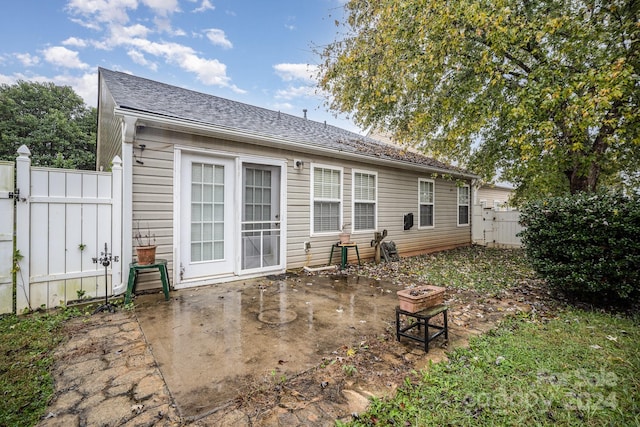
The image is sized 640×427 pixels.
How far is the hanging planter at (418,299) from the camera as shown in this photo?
2787 millimetres

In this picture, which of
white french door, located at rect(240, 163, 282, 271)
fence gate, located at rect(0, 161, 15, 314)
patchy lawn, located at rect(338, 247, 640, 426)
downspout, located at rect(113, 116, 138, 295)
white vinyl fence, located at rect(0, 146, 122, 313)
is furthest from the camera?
white french door, located at rect(240, 163, 282, 271)

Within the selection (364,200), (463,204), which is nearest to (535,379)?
(364,200)

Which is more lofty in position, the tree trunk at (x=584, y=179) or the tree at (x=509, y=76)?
the tree at (x=509, y=76)

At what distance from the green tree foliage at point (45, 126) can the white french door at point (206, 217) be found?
64.5ft

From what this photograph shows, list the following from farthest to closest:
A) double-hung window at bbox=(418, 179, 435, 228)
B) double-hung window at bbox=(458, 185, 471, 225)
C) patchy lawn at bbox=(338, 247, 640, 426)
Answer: double-hung window at bbox=(458, 185, 471, 225) < double-hung window at bbox=(418, 179, 435, 228) < patchy lawn at bbox=(338, 247, 640, 426)

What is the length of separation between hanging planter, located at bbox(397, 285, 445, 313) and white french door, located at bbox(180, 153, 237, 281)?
11.7 feet

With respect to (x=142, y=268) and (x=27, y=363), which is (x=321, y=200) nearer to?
(x=142, y=268)

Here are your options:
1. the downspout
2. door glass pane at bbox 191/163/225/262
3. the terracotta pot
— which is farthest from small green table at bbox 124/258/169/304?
door glass pane at bbox 191/163/225/262

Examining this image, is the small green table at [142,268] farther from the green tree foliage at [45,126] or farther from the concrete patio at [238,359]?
the green tree foliage at [45,126]

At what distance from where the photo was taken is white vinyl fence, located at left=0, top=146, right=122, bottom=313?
359 centimetres

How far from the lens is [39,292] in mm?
3721

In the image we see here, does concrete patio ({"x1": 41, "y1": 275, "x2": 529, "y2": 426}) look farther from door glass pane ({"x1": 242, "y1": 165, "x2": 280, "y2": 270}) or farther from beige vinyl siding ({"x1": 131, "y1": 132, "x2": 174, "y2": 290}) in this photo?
door glass pane ({"x1": 242, "y1": 165, "x2": 280, "y2": 270})

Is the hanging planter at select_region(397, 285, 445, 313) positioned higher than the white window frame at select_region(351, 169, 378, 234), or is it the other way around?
the white window frame at select_region(351, 169, 378, 234)

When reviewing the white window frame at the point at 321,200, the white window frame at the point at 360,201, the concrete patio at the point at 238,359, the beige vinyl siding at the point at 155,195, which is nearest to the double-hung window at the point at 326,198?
the white window frame at the point at 321,200
